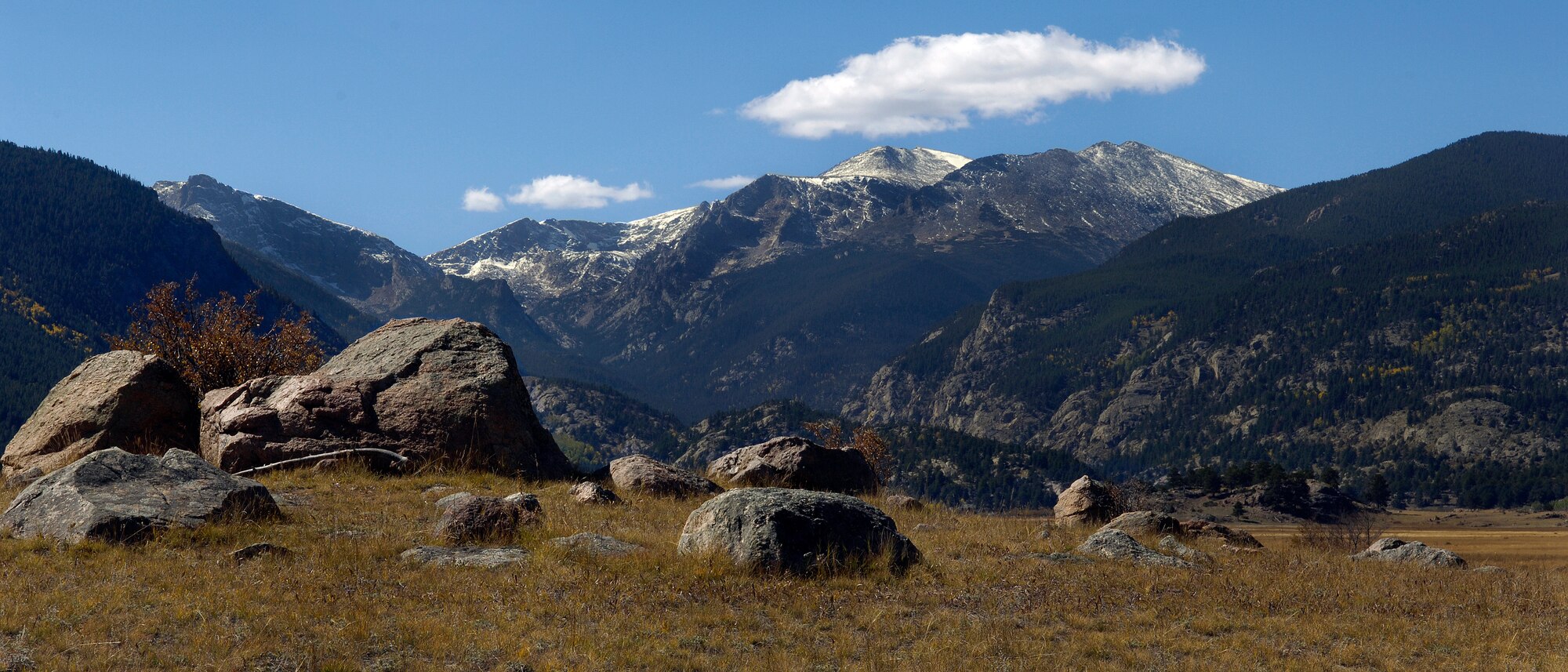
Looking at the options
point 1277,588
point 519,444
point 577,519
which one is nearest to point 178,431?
point 519,444

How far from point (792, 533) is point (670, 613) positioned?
137 inches

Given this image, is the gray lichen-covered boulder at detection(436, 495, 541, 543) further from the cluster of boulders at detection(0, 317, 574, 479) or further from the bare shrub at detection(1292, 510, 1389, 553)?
the bare shrub at detection(1292, 510, 1389, 553)

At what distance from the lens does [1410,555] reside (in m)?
28.2

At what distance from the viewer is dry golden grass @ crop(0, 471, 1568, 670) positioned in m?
13.6

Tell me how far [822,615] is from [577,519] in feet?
25.8

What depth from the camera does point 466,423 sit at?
27812mm

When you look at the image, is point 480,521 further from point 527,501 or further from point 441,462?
point 441,462

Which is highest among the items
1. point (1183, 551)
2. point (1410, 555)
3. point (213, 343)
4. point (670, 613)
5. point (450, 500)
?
point (213, 343)

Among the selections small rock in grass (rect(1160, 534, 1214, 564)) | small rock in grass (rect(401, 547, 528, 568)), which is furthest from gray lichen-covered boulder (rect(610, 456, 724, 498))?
small rock in grass (rect(1160, 534, 1214, 564))

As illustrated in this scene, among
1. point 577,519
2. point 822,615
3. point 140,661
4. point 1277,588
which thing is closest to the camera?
point 140,661

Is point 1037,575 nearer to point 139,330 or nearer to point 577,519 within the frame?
point 577,519

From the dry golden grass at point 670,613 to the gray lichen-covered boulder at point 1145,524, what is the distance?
6021 mm

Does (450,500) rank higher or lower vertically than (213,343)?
lower

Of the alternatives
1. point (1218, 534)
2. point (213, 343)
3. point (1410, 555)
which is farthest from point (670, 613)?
point (213, 343)
